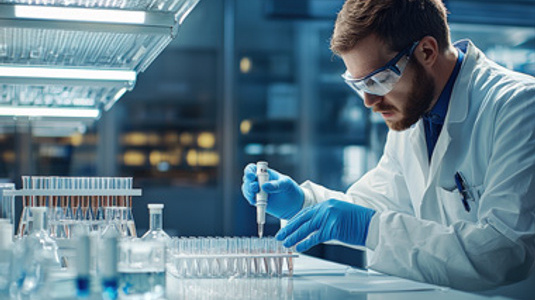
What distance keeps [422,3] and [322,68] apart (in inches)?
148

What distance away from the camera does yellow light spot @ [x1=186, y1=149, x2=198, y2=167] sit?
230 inches

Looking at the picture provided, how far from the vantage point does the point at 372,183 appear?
9.16ft

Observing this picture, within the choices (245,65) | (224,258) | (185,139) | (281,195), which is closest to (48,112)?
(281,195)

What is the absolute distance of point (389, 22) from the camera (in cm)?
210

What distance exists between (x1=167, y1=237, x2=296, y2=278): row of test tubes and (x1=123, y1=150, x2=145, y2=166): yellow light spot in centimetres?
393

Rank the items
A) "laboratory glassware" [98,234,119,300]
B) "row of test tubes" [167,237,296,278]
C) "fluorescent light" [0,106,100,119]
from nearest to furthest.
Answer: "laboratory glassware" [98,234,119,300], "row of test tubes" [167,237,296,278], "fluorescent light" [0,106,100,119]

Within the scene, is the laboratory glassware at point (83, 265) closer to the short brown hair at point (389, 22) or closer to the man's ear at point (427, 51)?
the short brown hair at point (389, 22)

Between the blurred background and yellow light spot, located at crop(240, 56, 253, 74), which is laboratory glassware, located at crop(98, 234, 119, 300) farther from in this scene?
yellow light spot, located at crop(240, 56, 253, 74)

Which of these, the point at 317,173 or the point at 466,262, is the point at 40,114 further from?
the point at 317,173

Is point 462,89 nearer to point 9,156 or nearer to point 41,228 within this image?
point 41,228

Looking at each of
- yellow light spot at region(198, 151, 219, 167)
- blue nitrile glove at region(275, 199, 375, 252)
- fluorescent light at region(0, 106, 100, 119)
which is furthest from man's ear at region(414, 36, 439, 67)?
A: yellow light spot at region(198, 151, 219, 167)

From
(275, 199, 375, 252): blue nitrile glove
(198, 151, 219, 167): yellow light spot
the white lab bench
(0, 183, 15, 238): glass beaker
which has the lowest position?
the white lab bench

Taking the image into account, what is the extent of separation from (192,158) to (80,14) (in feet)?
13.9

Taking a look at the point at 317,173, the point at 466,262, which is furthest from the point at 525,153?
the point at 317,173
